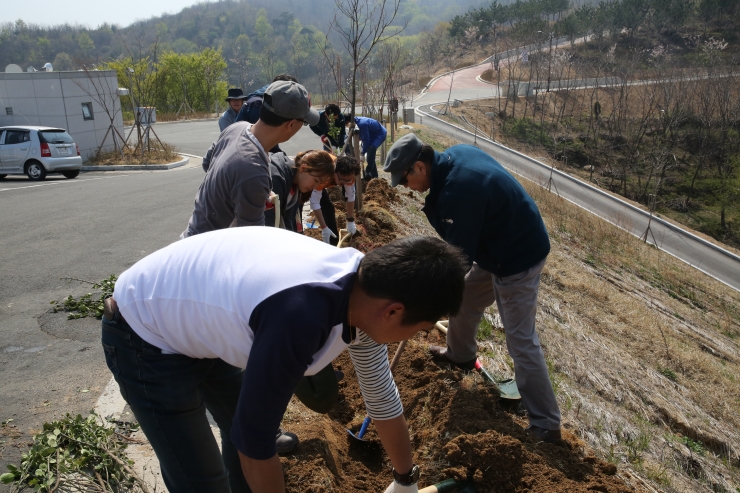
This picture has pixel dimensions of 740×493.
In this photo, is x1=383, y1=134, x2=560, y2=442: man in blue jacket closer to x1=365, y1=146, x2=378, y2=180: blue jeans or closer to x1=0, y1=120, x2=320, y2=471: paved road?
x1=0, y1=120, x2=320, y2=471: paved road

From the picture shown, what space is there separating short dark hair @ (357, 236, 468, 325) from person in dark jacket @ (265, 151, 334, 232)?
2.36m

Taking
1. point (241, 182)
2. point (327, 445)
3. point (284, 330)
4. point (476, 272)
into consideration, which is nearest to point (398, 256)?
point (284, 330)

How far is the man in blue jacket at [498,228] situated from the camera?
3201 mm

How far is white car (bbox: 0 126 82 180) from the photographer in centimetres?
1463

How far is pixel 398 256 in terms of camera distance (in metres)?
1.52

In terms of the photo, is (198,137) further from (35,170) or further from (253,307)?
(253,307)

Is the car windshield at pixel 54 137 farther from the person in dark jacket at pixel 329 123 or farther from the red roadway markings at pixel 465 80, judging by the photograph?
the red roadway markings at pixel 465 80

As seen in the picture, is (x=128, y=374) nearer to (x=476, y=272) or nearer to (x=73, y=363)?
(x=476, y=272)

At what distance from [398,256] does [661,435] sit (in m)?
4.73

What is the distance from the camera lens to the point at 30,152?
1463 cm

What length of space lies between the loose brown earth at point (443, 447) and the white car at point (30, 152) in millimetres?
13431

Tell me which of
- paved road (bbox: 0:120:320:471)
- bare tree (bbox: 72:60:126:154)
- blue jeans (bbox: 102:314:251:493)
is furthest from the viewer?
bare tree (bbox: 72:60:126:154)

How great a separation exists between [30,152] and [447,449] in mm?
15028

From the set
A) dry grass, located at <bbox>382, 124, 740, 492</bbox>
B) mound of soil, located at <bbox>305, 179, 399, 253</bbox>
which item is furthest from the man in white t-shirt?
mound of soil, located at <bbox>305, 179, 399, 253</bbox>
